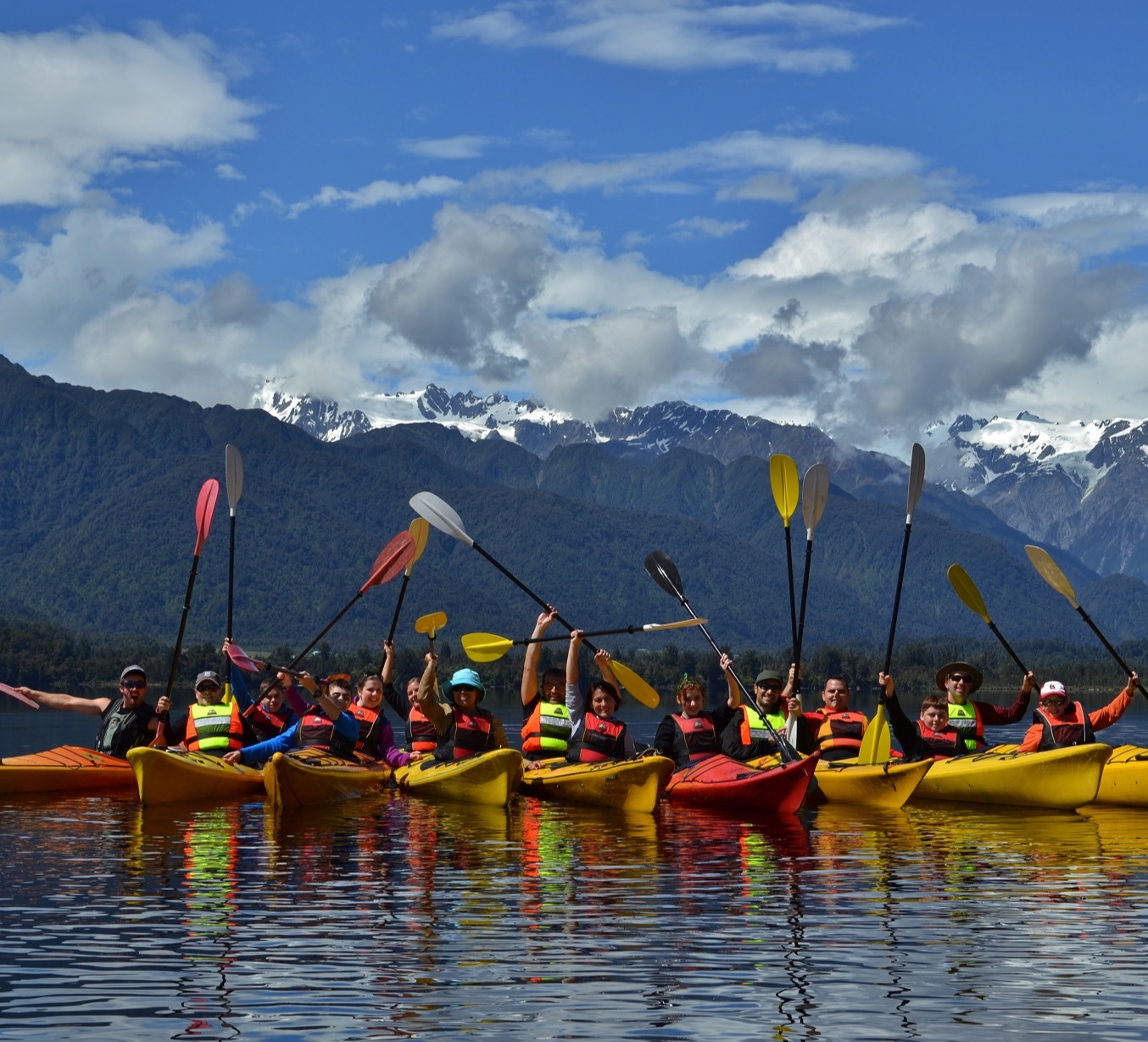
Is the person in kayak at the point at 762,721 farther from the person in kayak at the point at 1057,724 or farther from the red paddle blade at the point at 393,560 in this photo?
the red paddle blade at the point at 393,560

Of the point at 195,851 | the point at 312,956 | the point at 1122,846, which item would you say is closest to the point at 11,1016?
the point at 312,956

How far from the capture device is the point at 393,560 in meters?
30.3

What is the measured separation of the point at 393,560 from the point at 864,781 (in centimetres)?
1134

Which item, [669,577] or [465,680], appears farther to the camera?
[669,577]

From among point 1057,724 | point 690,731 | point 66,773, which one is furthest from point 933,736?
point 66,773

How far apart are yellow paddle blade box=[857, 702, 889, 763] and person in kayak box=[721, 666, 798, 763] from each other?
105 centimetres

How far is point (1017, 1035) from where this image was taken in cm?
986

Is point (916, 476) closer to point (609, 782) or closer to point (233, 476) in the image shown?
point (609, 782)

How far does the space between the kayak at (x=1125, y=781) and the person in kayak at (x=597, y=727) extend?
5469mm

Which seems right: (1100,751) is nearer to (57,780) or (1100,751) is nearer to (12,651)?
(57,780)

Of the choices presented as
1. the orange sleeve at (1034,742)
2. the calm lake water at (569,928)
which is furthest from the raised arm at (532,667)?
the orange sleeve at (1034,742)

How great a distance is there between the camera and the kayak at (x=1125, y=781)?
23.3m

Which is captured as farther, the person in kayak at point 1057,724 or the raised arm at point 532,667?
the raised arm at point 532,667

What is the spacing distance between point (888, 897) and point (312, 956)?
5618mm
